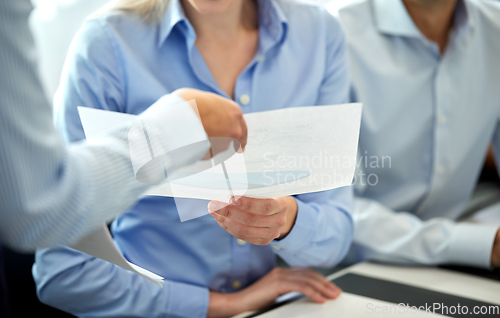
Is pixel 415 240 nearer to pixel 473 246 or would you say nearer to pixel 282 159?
pixel 473 246

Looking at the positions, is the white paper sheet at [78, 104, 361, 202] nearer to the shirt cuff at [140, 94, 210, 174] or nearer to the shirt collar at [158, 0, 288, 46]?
the shirt cuff at [140, 94, 210, 174]

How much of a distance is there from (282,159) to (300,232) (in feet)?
0.78

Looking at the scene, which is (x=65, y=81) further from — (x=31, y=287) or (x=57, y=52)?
(x=57, y=52)

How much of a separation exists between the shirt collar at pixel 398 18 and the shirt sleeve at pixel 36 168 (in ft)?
2.94

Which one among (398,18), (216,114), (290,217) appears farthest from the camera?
(398,18)

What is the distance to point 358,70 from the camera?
3.36 feet

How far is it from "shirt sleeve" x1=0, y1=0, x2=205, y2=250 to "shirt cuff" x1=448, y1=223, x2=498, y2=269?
77 cm

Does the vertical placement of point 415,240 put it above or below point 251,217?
below

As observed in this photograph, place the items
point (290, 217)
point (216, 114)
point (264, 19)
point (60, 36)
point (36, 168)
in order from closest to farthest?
point (36, 168)
point (216, 114)
point (290, 217)
point (264, 19)
point (60, 36)

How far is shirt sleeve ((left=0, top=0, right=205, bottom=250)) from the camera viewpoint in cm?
29

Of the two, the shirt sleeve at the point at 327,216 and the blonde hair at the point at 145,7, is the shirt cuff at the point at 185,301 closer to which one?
the shirt sleeve at the point at 327,216

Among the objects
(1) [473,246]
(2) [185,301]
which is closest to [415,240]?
(1) [473,246]

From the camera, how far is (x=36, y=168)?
11.8 inches

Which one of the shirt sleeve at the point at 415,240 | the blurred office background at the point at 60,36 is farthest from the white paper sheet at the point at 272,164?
the blurred office background at the point at 60,36
